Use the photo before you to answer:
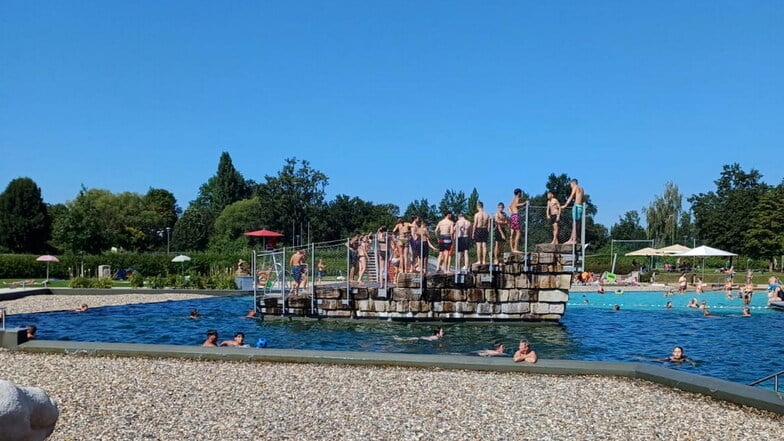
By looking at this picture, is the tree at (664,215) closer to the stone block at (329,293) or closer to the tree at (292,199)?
the tree at (292,199)

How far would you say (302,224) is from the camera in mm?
70062

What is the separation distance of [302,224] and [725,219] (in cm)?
4868

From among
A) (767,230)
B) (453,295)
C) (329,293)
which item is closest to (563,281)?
(453,295)

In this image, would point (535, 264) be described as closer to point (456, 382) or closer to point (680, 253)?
point (456, 382)

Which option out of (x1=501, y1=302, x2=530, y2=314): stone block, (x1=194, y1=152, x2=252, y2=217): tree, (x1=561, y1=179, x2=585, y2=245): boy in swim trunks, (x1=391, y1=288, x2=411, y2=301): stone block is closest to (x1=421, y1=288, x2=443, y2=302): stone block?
(x1=391, y1=288, x2=411, y2=301): stone block

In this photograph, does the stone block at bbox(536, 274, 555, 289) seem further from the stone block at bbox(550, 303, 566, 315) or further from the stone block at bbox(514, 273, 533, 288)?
the stone block at bbox(550, 303, 566, 315)

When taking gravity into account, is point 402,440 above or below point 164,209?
below

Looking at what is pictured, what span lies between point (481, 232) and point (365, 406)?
13.4m

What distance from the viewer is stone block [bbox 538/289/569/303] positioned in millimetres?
20500

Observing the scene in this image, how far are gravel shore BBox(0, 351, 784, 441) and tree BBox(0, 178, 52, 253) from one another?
6892 centimetres

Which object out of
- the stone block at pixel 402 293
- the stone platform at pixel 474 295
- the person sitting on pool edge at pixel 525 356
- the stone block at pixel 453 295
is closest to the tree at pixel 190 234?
the stone platform at pixel 474 295

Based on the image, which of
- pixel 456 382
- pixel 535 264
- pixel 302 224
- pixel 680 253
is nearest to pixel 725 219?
pixel 680 253

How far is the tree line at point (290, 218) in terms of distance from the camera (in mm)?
59844

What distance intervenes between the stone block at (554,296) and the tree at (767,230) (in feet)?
153
